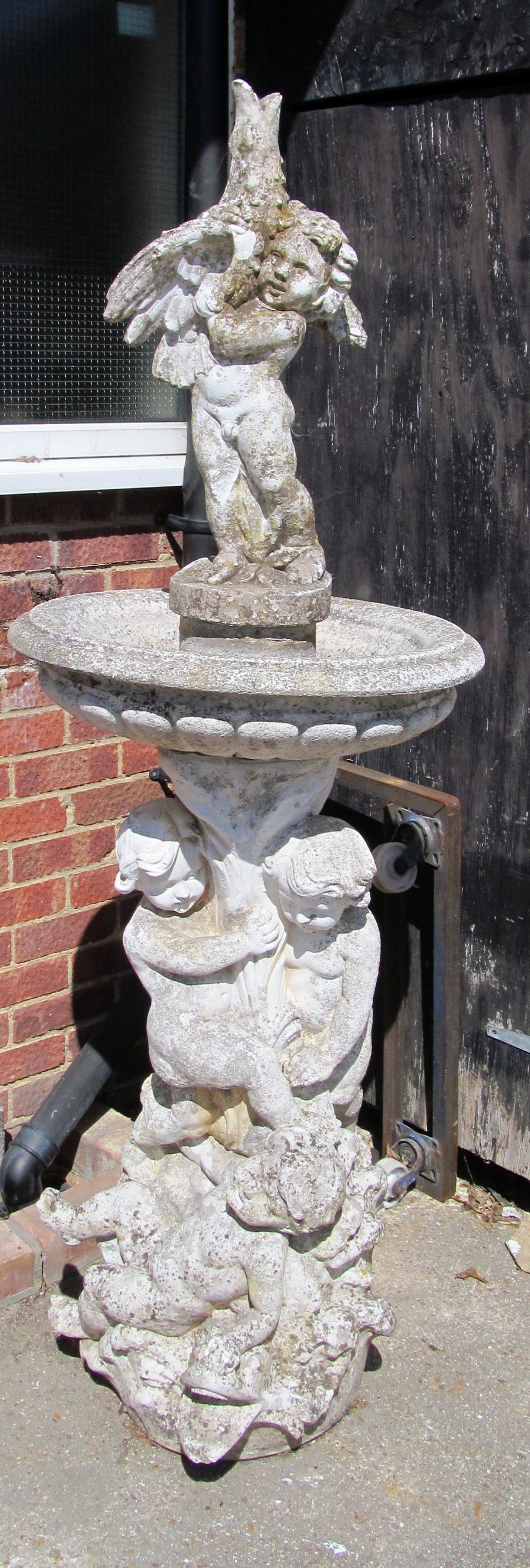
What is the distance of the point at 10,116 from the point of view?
136 inches

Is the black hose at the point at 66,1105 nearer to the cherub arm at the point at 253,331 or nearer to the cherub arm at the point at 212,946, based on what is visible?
the cherub arm at the point at 212,946

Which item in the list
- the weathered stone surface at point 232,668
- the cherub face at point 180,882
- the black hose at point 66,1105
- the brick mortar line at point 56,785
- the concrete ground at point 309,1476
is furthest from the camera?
the brick mortar line at point 56,785

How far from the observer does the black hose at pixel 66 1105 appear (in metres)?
3.40

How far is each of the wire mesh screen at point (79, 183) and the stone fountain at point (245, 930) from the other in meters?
0.90

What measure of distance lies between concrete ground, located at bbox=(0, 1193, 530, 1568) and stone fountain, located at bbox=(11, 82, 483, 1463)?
0.29ft

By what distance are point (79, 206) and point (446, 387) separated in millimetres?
1128

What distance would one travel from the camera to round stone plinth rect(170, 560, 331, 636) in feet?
8.49

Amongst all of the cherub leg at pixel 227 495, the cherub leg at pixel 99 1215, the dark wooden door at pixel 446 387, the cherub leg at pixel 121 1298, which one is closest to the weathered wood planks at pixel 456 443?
the dark wooden door at pixel 446 387

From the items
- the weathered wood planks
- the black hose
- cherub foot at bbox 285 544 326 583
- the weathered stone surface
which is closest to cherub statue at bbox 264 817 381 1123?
the weathered stone surface

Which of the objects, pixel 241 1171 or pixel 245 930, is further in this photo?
pixel 245 930

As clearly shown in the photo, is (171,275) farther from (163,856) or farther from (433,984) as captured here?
(433,984)

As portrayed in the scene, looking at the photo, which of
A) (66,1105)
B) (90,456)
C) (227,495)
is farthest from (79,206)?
(66,1105)

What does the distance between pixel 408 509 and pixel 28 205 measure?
1.26 m

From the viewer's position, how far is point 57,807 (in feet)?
11.9
